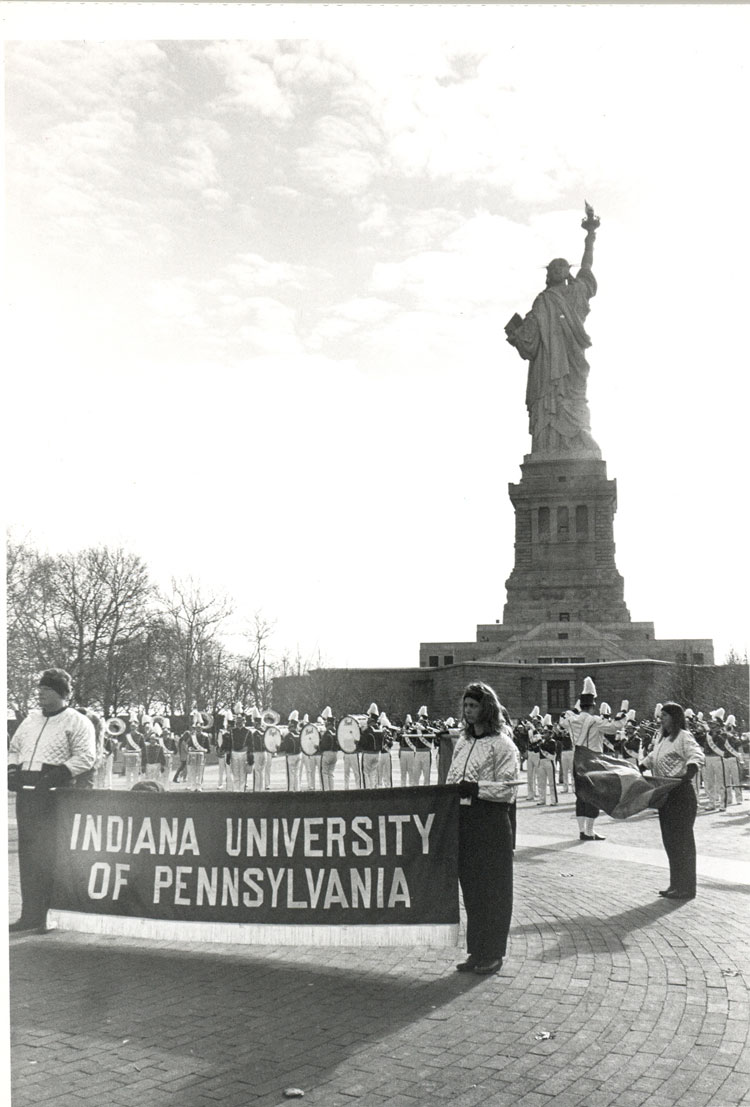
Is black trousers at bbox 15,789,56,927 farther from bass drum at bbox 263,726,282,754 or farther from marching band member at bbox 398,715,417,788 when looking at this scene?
marching band member at bbox 398,715,417,788

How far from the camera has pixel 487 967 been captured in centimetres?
644

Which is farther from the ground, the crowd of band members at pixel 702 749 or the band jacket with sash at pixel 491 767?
the band jacket with sash at pixel 491 767

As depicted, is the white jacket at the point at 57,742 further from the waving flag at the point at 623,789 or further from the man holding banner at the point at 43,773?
the waving flag at the point at 623,789

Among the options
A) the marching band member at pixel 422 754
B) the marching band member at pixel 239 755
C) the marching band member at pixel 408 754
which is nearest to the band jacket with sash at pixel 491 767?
the marching band member at pixel 239 755

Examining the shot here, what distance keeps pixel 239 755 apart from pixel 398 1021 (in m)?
15.6

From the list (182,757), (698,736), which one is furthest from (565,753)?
(182,757)

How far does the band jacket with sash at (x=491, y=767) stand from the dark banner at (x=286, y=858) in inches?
8.7

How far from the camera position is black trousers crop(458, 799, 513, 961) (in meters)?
6.54

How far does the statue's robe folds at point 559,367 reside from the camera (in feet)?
202

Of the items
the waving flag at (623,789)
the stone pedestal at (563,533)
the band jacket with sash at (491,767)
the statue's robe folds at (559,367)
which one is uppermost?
the statue's robe folds at (559,367)

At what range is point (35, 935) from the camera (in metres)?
7.39

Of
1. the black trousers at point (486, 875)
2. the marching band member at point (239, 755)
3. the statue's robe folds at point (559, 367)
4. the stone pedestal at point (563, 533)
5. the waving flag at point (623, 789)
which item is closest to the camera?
the black trousers at point (486, 875)

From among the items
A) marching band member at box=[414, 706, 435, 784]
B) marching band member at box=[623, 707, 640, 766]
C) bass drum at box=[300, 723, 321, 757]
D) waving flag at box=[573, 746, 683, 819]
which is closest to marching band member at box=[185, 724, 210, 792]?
bass drum at box=[300, 723, 321, 757]

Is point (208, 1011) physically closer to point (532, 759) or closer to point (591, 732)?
point (591, 732)
